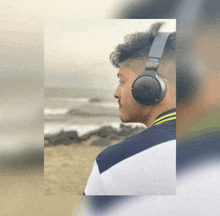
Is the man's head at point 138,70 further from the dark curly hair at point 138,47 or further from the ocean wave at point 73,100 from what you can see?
the ocean wave at point 73,100

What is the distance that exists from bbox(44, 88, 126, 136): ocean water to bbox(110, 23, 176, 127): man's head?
0.07 m

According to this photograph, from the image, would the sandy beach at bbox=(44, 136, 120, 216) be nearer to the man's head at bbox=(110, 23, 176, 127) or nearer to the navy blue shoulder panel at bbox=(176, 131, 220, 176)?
the man's head at bbox=(110, 23, 176, 127)

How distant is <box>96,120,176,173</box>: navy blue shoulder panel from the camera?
181 cm

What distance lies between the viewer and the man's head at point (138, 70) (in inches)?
71.1

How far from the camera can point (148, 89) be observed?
1.79 metres

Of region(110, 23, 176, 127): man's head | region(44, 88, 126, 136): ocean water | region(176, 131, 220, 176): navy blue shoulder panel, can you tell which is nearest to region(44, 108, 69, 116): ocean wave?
region(44, 88, 126, 136): ocean water

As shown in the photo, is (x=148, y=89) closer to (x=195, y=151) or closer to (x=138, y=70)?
(x=138, y=70)

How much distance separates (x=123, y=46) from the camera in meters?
1.81

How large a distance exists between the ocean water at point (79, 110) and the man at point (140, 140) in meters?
0.07

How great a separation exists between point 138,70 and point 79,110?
0.47 metres

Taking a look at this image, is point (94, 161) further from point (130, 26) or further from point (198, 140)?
point (130, 26)

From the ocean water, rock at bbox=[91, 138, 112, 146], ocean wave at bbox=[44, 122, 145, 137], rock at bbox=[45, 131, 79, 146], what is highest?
the ocean water

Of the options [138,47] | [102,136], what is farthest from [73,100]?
[138,47]

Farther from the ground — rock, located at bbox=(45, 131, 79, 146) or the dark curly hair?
the dark curly hair
